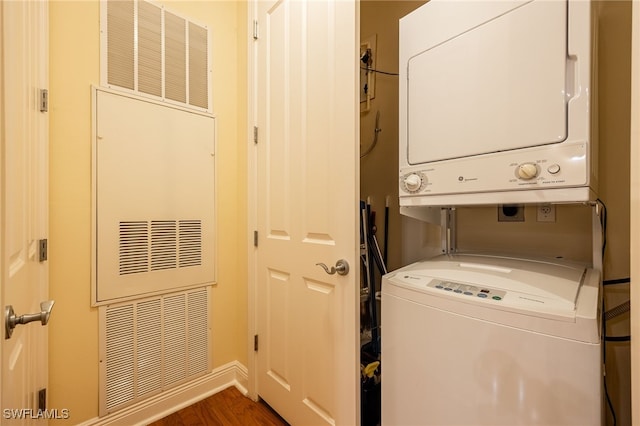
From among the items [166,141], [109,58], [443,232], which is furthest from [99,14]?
[443,232]

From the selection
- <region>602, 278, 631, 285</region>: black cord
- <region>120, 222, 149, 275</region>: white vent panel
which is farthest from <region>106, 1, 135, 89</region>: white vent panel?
<region>602, 278, 631, 285</region>: black cord

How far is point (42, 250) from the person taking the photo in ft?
4.02

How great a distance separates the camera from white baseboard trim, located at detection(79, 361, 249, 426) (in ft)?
4.89

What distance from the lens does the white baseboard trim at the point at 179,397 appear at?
1.49 meters

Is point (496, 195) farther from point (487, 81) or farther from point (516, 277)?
point (487, 81)

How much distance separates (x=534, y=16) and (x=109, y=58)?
6.00 ft

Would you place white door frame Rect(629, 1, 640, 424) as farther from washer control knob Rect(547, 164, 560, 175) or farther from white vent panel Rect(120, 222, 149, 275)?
white vent panel Rect(120, 222, 149, 275)

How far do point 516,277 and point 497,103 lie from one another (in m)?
0.57

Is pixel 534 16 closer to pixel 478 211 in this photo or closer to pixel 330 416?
pixel 478 211

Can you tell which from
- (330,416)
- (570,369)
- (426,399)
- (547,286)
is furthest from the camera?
(330,416)

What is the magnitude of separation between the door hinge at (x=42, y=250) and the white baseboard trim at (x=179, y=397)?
85 centimetres

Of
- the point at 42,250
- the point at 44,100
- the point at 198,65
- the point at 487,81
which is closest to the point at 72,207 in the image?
the point at 42,250

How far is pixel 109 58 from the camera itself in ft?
4.75

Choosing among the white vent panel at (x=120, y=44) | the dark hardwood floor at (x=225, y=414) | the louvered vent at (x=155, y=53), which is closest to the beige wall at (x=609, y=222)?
the dark hardwood floor at (x=225, y=414)
